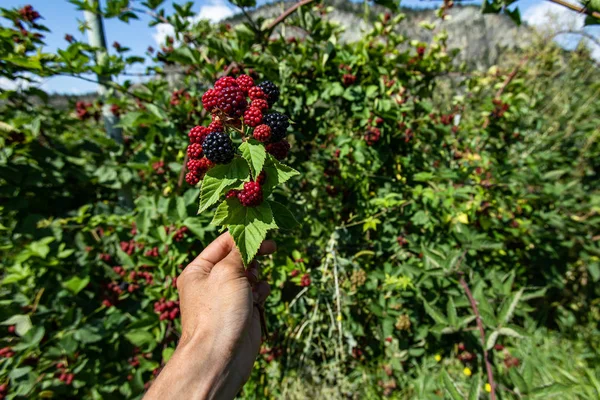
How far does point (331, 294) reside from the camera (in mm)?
2531

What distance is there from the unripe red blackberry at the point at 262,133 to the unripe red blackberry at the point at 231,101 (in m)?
0.09

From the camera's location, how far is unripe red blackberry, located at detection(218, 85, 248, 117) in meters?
0.90

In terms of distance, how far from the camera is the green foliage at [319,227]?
1959 millimetres

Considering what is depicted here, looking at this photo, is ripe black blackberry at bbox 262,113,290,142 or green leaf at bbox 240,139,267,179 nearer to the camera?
green leaf at bbox 240,139,267,179

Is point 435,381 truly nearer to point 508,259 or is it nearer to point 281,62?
point 508,259

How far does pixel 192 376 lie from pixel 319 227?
59.4 inches

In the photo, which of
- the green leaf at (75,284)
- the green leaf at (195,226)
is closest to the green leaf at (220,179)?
the green leaf at (195,226)

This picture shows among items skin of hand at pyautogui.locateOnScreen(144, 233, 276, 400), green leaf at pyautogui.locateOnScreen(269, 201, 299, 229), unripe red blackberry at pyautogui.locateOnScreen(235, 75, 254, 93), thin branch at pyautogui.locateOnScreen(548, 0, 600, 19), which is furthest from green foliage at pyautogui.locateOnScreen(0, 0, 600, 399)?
thin branch at pyautogui.locateOnScreen(548, 0, 600, 19)

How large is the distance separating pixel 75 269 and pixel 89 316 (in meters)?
0.47

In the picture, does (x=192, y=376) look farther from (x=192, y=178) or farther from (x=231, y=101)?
(x=231, y=101)

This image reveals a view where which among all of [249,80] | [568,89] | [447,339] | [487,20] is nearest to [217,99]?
[249,80]

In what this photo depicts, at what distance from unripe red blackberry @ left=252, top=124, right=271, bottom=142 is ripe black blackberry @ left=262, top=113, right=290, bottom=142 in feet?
0.11

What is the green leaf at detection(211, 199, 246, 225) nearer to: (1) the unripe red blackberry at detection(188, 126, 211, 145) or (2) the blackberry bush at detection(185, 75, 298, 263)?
(2) the blackberry bush at detection(185, 75, 298, 263)

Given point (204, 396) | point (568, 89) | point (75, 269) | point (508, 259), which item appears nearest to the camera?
point (204, 396)
